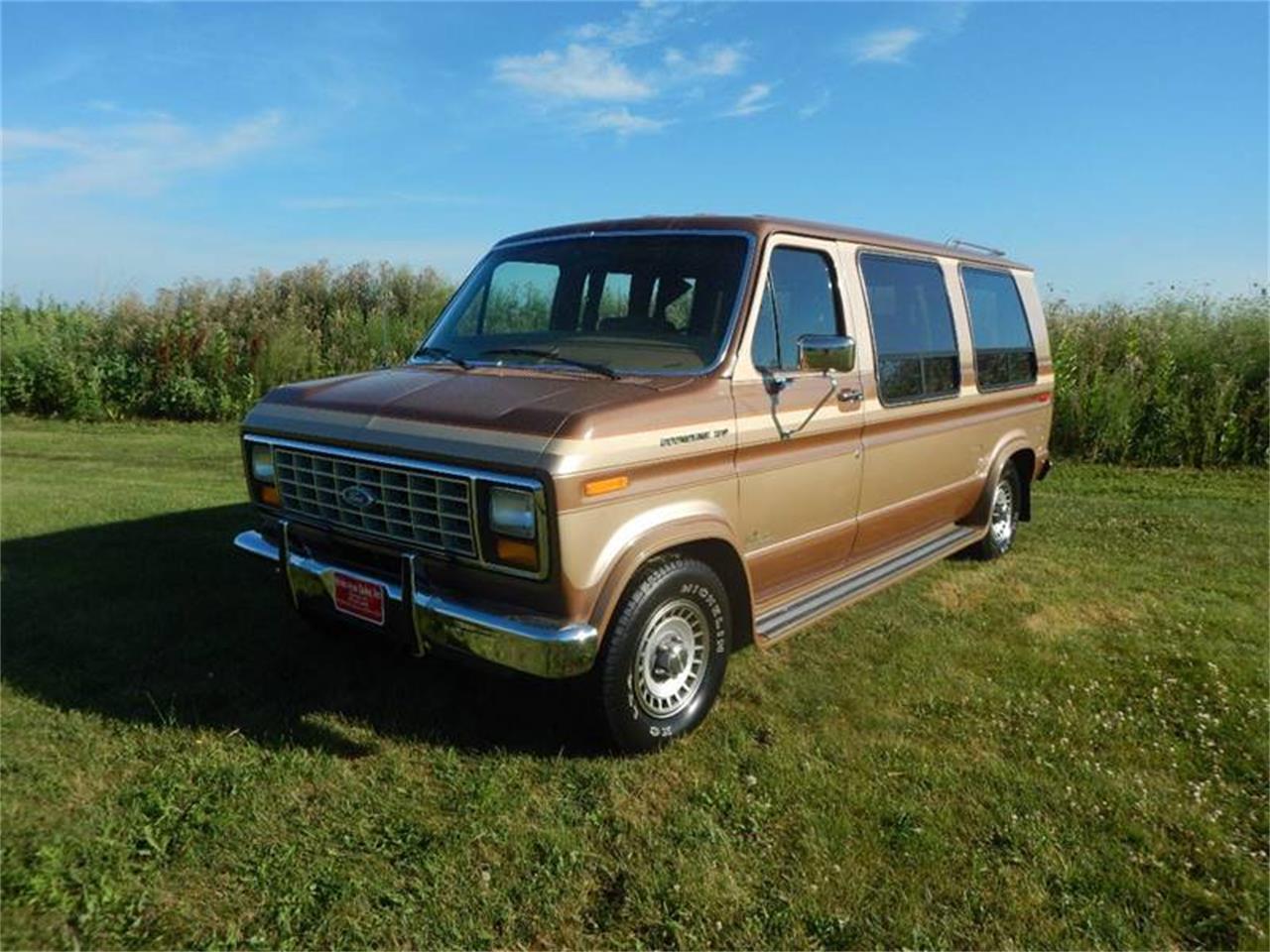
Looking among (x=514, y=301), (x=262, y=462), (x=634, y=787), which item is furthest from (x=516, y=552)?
(x=514, y=301)

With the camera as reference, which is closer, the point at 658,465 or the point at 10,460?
the point at 658,465

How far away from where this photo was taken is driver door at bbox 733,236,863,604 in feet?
13.2

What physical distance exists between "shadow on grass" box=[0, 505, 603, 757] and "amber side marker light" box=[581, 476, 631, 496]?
0.90 meters

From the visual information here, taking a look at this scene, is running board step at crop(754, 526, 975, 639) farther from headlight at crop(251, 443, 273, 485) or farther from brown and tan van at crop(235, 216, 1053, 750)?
headlight at crop(251, 443, 273, 485)

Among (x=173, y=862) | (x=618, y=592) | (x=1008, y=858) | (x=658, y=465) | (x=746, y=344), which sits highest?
(x=746, y=344)

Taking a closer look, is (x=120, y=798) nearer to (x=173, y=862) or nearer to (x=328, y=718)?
(x=173, y=862)

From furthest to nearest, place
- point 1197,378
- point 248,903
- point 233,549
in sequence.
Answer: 1. point 1197,378
2. point 233,549
3. point 248,903

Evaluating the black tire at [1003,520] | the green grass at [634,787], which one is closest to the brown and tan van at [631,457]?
the green grass at [634,787]

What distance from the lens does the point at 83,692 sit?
13.4 ft

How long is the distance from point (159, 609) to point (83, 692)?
108 centimetres

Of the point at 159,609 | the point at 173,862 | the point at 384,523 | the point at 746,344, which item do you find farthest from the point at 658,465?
the point at 159,609

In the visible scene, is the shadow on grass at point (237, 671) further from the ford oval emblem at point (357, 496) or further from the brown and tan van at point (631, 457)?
the ford oval emblem at point (357, 496)

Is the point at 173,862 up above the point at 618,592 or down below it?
below

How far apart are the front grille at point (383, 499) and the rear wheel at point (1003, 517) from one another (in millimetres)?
4478
